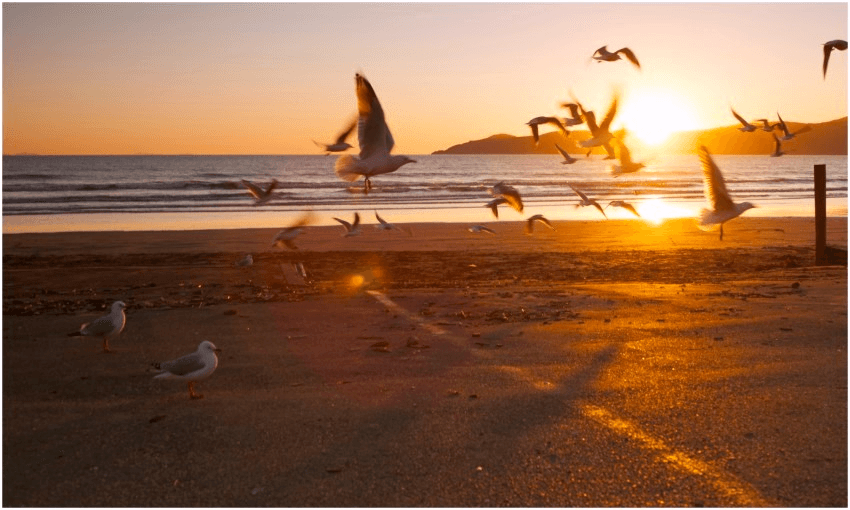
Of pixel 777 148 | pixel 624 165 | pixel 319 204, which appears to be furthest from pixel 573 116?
pixel 319 204

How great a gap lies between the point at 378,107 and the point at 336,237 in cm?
1515

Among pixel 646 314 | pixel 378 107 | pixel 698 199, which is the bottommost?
pixel 698 199

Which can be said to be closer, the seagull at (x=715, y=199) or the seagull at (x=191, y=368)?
the seagull at (x=191, y=368)

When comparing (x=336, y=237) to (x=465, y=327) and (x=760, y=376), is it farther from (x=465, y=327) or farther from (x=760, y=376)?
(x=760, y=376)

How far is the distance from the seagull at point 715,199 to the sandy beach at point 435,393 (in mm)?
1382

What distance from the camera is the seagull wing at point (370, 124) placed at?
8258 millimetres

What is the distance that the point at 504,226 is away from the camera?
87.4 feet

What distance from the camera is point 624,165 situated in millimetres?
11367

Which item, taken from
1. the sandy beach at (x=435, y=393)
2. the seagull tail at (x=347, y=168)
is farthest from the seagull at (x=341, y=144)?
the sandy beach at (x=435, y=393)

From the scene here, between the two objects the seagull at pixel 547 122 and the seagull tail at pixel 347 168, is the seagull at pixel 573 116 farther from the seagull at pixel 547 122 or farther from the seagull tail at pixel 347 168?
the seagull tail at pixel 347 168

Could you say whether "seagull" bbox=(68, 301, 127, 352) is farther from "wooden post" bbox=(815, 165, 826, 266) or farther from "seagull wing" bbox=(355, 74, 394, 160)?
"wooden post" bbox=(815, 165, 826, 266)

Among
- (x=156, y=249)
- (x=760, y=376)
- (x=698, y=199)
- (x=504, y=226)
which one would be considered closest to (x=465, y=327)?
(x=760, y=376)

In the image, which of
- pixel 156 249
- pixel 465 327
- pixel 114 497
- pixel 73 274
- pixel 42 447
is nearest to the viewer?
pixel 114 497

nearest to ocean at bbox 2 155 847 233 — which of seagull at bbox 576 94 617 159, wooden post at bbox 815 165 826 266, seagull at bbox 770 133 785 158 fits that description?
wooden post at bbox 815 165 826 266
